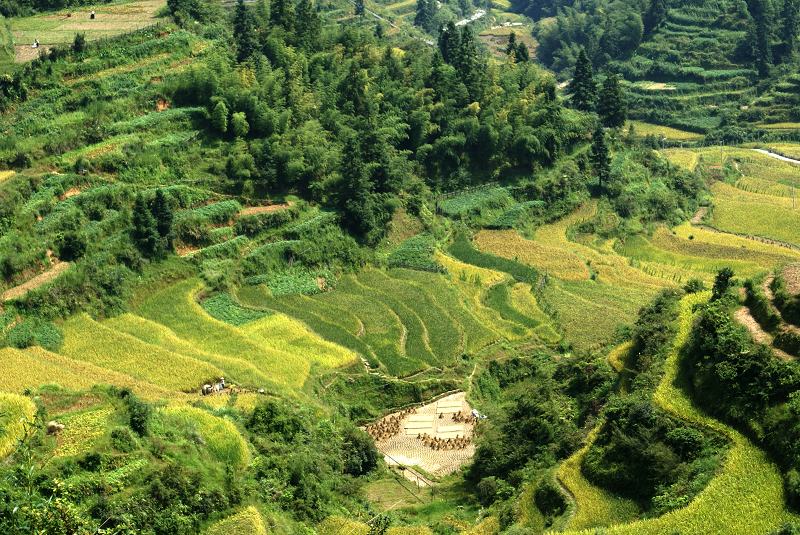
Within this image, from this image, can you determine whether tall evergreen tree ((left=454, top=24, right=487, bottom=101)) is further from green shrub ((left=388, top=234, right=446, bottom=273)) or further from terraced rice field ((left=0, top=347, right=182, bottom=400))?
terraced rice field ((left=0, top=347, right=182, bottom=400))

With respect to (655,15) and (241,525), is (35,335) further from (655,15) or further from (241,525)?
(655,15)

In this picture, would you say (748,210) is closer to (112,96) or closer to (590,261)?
(590,261)

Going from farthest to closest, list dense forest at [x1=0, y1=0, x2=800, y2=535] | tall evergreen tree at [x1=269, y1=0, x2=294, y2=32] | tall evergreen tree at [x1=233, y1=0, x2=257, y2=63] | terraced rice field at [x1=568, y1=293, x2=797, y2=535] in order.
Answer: tall evergreen tree at [x1=269, y1=0, x2=294, y2=32], tall evergreen tree at [x1=233, y1=0, x2=257, y2=63], dense forest at [x1=0, y1=0, x2=800, y2=535], terraced rice field at [x1=568, y1=293, x2=797, y2=535]

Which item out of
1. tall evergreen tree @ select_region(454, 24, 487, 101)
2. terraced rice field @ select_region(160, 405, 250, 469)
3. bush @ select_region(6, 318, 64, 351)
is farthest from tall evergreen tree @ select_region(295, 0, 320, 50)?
terraced rice field @ select_region(160, 405, 250, 469)

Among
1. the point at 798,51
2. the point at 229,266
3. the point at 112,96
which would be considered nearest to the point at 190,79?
the point at 112,96

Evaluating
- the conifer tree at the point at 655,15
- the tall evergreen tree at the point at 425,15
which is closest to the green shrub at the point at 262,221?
the tall evergreen tree at the point at 425,15

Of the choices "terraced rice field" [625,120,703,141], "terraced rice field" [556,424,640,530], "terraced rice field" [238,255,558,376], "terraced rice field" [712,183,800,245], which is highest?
"terraced rice field" [556,424,640,530]
